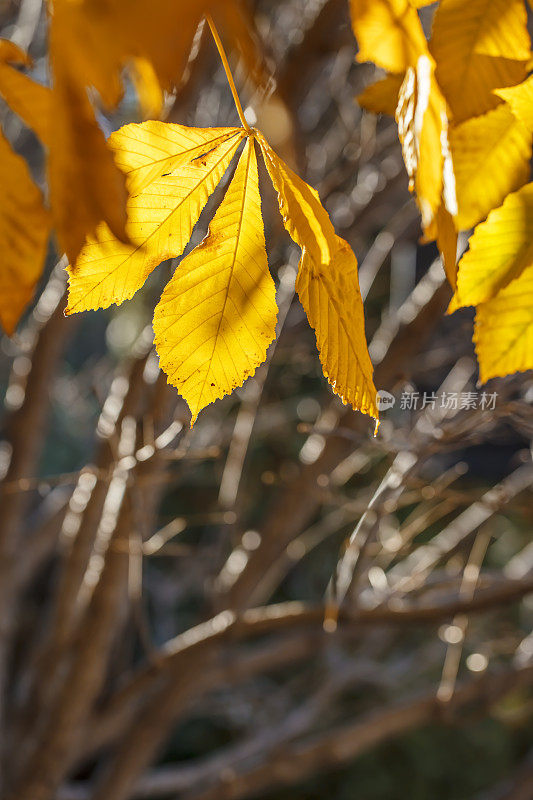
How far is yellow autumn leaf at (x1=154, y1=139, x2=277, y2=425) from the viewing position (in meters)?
0.41

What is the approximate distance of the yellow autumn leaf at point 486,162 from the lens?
0.44 m

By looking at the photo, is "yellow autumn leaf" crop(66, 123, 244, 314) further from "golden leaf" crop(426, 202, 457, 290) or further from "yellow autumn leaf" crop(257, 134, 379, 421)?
"golden leaf" crop(426, 202, 457, 290)

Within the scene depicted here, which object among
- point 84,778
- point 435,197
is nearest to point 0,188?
point 435,197

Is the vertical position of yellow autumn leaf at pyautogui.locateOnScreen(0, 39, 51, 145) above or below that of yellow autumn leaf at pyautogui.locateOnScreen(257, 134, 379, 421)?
Answer: above

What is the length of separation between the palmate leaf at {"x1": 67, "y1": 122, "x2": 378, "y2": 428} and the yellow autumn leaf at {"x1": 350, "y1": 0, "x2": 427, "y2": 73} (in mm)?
75

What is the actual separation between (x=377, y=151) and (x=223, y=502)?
76cm

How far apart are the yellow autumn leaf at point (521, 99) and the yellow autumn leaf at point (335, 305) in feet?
0.42

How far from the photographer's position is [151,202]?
1.34 ft

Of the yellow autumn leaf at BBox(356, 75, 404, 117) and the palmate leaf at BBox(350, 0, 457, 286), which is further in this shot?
the yellow autumn leaf at BBox(356, 75, 404, 117)

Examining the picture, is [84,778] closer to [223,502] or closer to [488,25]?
[223,502]
